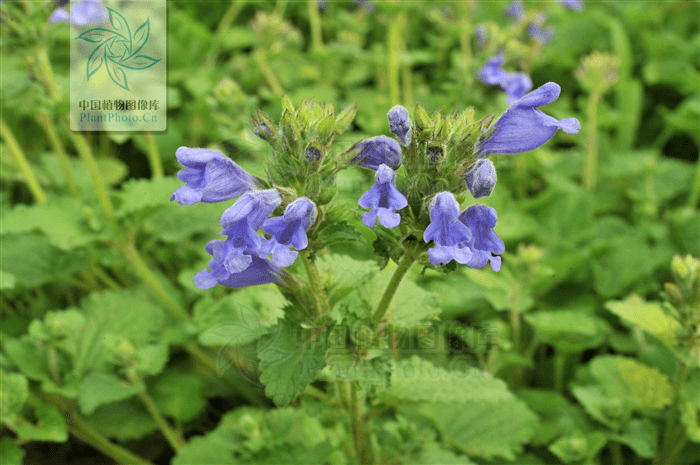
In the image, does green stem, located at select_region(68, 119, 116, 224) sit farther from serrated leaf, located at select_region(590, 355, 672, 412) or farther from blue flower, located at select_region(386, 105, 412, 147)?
serrated leaf, located at select_region(590, 355, 672, 412)

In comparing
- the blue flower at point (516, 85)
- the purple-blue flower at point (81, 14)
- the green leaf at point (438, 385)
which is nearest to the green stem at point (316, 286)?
the green leaf at point (438, 385)

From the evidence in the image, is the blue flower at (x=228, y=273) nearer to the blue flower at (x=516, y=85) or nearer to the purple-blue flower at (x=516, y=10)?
the blue flower at (x=516, y=85)

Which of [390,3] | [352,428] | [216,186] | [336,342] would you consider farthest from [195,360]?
[390,3]

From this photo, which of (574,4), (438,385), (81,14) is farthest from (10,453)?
(574,4)

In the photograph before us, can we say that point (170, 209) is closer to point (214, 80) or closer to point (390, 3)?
point (214, 80)

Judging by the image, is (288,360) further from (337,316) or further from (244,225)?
(244,225)
